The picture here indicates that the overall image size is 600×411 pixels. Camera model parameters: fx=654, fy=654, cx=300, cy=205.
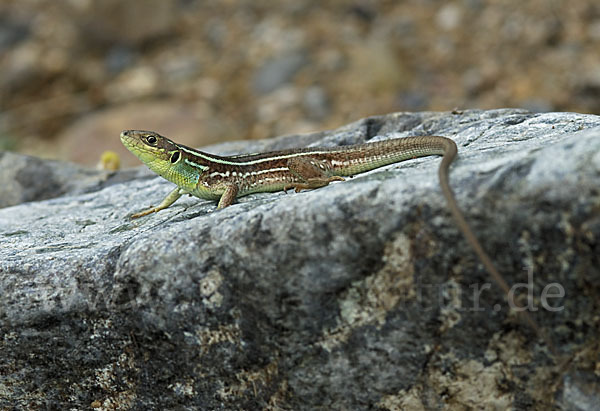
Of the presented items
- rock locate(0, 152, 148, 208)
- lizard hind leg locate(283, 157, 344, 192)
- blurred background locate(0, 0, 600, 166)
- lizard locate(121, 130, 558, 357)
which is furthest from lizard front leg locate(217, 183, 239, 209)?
blurred background locate(0, 0, 600, 166)

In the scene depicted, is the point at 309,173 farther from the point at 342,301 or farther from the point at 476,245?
the point at 476,245

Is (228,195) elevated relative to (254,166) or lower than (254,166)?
lower

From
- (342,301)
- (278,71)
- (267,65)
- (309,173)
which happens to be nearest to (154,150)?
(309,173)

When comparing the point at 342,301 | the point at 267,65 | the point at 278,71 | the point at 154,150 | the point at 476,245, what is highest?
the point at 267,65

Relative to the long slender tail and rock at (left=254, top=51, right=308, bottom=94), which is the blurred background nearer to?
rock at (left=254, top=51, right=308, bottom=94)

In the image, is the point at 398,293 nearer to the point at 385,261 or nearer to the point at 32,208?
the point at 385,261

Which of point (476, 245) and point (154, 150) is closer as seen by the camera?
point (476, 245)

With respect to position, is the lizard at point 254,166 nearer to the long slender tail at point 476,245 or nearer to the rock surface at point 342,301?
the rock surface at point 342,301

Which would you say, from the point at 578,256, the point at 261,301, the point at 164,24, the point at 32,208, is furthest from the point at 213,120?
the point at 578,256
